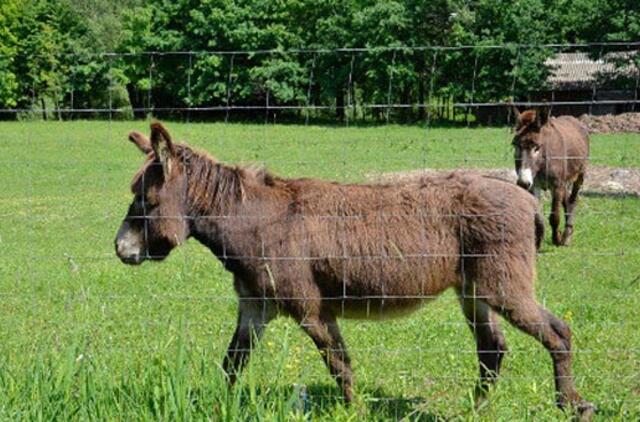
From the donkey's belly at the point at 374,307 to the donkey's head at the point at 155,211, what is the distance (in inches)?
44.5

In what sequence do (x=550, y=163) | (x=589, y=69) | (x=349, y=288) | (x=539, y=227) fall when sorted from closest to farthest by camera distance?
(x=349, y=288)
(x=539, y=227)
(x=550, y=163)
(x=589, y=69)

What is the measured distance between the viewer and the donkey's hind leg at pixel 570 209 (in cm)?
1109

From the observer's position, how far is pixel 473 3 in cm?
3984

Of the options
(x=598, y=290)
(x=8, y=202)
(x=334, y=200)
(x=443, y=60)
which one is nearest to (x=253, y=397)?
(x=334, y=200)

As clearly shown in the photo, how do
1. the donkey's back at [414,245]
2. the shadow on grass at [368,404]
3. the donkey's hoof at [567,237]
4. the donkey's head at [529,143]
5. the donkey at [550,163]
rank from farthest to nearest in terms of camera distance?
1. the donkey's head at [529,143]
2. the donkey at [550,163]
3. the donkey's hoof at [567,237]
4. the donkey's back at [414,245]
5. the shadow on grass at [368,404]

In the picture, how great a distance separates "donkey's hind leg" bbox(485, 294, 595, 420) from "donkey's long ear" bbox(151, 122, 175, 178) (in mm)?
2199

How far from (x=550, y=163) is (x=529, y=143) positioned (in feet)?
1.68

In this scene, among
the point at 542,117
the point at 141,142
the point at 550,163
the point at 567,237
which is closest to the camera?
→ the point at 141,142

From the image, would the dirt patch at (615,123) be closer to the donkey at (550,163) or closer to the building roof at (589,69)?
the building roof at (589,69)

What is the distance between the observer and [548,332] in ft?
15.9

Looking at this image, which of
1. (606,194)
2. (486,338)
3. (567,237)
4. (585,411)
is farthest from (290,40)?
(585,411)

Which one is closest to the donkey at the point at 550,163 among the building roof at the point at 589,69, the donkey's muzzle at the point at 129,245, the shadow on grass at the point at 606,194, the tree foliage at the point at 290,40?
the shadow on grass at the point at 606,194

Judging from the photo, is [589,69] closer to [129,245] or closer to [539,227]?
[539,227]

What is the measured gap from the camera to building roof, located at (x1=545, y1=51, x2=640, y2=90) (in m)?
35.9
